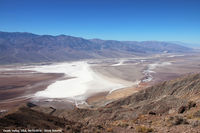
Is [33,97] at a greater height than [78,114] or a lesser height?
lesser

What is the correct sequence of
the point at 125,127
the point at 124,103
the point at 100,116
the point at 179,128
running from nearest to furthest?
1. the point at 179,128
2. the point at 125,127
3. the point at 100,116
4. the point at 124,103

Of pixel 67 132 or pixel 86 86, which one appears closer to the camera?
pixel 67 132

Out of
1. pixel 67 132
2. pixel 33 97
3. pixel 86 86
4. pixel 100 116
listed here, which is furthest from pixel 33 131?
pixel 86 86

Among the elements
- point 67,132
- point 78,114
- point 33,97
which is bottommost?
point 33,97

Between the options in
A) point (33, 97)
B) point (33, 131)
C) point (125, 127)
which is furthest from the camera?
point (33, 97)

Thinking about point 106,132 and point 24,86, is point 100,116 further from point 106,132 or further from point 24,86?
point 24,86

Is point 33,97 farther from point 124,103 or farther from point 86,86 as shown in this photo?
point 124,103

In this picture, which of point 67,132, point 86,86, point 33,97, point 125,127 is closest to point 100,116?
point 125,127
